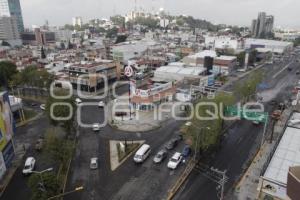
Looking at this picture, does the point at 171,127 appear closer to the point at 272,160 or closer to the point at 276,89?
the point at 272,160

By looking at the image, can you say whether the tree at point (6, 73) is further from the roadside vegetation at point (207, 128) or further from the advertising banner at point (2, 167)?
the roadside vegetation at point (207, 128)

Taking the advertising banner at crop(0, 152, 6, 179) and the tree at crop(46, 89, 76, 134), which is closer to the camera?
the advertising banner at crop(0, 152, 6, 179)

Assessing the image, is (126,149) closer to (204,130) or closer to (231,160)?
(204,130)

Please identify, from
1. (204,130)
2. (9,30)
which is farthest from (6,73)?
(9,30)

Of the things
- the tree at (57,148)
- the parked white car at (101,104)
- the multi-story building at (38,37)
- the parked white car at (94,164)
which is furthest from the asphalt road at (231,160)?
the multi-story building at (38,37)

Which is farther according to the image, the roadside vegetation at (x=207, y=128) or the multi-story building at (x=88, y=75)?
the multi-story building at (x=88, y=75)

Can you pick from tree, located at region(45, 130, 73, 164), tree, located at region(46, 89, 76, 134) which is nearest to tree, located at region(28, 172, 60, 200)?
tree, located at region(45, 130, 73, 164)

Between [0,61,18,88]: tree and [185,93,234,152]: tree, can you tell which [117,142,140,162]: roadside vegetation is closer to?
[185,93,234,152]: tree
